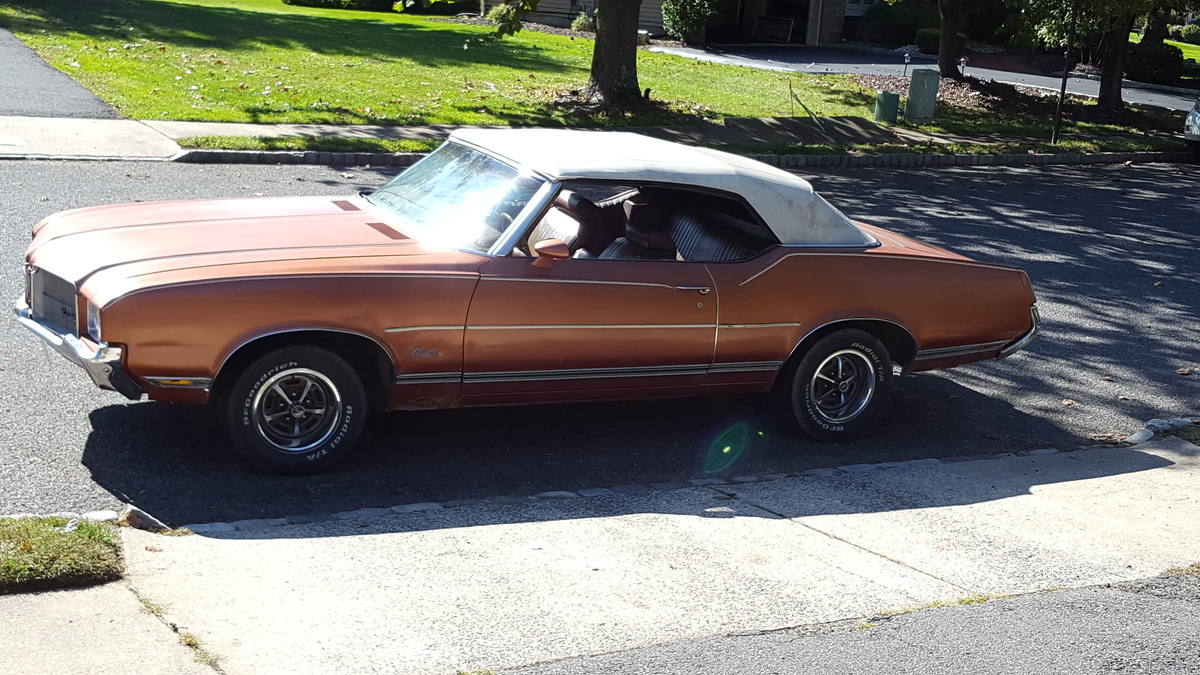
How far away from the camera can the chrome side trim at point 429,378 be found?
587cm

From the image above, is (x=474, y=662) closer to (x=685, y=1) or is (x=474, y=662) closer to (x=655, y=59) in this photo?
(x=655, y=59)

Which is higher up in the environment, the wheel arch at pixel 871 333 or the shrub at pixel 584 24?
the shrub at pixel 584 24

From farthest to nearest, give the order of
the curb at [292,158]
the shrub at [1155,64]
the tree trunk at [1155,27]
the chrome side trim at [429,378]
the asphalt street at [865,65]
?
the shrub at [1155,64], the asphalt street at [865,65], the tree trunk at [1155,27], the curb at [292,158], the chrome side trim at [429,378]

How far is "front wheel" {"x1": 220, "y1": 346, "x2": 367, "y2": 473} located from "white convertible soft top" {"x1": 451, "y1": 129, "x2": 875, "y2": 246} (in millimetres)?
1503

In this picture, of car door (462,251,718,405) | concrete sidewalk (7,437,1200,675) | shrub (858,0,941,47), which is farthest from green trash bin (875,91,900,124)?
shrub (858,0,941,47)

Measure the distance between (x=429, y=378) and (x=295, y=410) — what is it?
0.64 metres

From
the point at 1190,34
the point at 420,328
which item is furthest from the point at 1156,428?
the point at 1190,34

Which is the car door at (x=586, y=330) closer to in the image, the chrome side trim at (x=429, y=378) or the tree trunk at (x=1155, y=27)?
the chrome side trim at (x=429, y=378)

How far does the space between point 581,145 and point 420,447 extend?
6.01ft

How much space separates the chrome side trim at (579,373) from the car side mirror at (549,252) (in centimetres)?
54

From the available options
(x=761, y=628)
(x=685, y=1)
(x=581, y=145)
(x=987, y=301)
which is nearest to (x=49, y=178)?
(x=581, y=145)

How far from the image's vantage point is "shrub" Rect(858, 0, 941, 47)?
40812mm

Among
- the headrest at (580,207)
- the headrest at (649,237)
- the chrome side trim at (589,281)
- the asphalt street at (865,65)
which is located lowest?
the chrome side trim at (589,281)

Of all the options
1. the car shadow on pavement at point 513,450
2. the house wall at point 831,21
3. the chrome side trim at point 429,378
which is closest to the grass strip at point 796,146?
the car shadow on pavement at point 513,450
